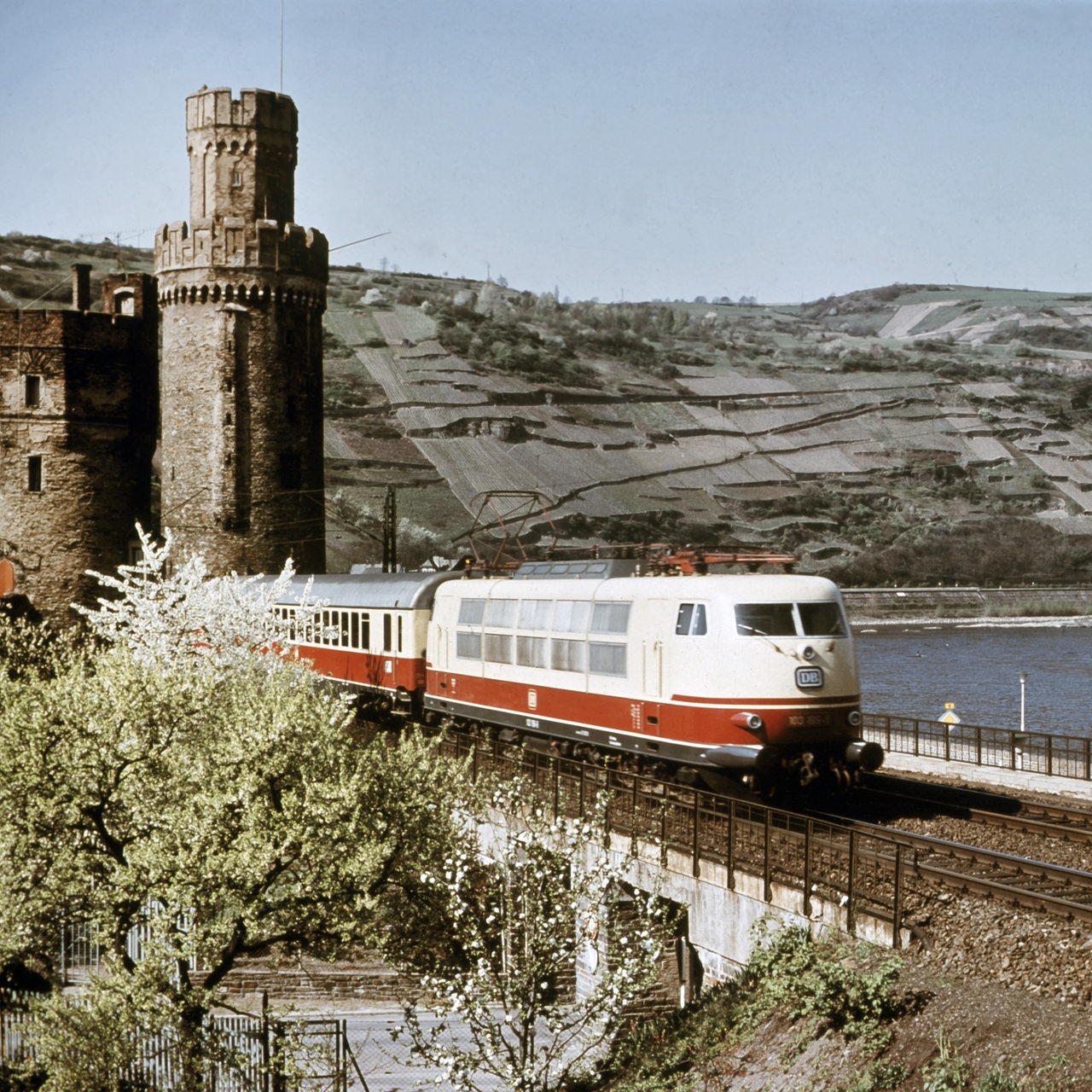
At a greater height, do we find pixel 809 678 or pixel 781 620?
pixel 781 620

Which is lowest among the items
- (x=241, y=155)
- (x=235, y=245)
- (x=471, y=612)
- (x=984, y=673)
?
(x=984, y=673)

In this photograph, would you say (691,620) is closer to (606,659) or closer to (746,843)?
(606,659)

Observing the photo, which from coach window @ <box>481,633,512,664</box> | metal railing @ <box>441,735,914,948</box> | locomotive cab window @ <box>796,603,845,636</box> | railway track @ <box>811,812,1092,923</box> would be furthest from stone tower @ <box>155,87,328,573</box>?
railway track @ <box>811,812,1092,923</box>

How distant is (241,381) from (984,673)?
62.5 m

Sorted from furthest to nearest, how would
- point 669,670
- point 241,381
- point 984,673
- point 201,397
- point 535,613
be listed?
point 984,673 → point 201,397 → point 241,381 → point 535,613 → point 669,670

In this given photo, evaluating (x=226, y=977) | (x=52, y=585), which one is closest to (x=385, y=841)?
(x=226, y=977)

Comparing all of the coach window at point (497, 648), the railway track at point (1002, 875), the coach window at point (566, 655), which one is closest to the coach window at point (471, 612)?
the coach window at point (497, 648)

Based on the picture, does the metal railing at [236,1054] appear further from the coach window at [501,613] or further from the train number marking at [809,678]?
the coach window at [501,613]

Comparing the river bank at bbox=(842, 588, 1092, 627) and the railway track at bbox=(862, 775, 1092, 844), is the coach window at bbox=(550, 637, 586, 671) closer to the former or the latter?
the railway track at bbox=(862, 775, 1092, 844)

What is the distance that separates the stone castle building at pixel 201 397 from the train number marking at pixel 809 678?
147ft

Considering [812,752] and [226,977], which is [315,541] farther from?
[812,752]

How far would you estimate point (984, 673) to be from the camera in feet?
343

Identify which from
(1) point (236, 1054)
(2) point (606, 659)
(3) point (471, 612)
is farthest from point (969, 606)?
(1) point (236, 1054)

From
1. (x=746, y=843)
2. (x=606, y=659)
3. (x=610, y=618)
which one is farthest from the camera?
(x=606, y=659)
